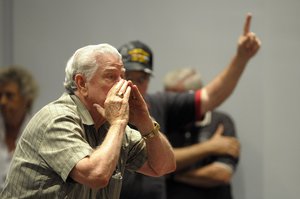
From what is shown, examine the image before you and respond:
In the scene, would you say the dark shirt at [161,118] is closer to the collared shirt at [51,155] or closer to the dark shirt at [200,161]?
the dark shirt at [200,161]

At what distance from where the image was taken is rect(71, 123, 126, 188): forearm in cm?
166

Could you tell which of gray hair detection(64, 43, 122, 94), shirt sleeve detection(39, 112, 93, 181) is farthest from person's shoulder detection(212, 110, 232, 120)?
shirt sleeve detection(39, 112, 93, 181)

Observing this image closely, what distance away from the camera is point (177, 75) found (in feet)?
11.6

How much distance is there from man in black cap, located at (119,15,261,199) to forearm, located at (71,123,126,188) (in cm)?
96

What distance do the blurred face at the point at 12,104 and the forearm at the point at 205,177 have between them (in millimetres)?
862

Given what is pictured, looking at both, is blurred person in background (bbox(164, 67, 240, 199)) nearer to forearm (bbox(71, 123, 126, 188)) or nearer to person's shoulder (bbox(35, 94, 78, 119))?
person's shoulder (bbox(35, 94, 78, 119))

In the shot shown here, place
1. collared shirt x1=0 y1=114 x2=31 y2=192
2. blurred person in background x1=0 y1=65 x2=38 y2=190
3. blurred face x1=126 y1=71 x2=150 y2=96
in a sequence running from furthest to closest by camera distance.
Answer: blurred person in background x1=0 y1=65 x2=38 y2=190 < collared shirt x1=0 y1=114 x2=31 y2=192 < blurred face x1=126 y1=71 x2=150 y2=96

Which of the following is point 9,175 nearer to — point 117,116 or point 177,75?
point 117,116

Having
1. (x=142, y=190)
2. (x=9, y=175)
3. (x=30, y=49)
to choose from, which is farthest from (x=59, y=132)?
(x=30, y=49)

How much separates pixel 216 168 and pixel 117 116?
1608mm

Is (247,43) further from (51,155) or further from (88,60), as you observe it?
(51,155)

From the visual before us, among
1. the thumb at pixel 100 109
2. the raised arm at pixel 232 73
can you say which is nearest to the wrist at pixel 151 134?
the thumb at pixel 100 109

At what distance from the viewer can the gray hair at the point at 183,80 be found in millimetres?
3479

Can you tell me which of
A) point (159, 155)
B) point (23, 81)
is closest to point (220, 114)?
point (23, 81)
